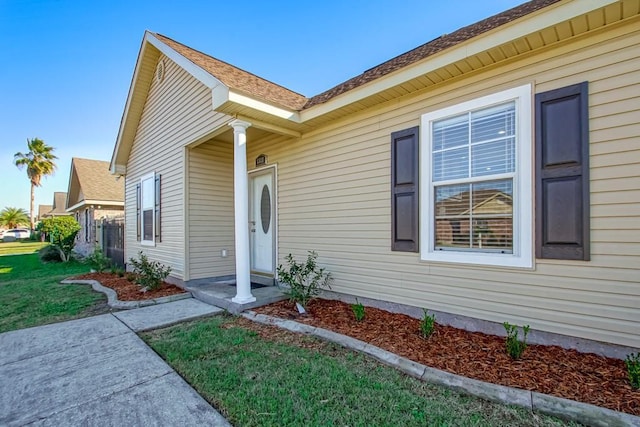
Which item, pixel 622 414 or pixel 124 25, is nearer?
pixel 622 414

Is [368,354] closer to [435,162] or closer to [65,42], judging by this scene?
[435,162]

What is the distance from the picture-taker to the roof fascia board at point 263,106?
4.14 metres

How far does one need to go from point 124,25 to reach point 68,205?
16.6 m

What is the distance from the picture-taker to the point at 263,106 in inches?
175

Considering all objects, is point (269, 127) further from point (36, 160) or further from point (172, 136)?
point (36, 160)

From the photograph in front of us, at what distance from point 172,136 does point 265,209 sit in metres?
2.67

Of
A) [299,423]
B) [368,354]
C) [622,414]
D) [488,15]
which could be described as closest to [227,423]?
[299,423]

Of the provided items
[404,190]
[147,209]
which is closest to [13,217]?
[147,209]

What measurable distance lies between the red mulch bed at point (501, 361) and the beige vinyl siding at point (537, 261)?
10.5 inches

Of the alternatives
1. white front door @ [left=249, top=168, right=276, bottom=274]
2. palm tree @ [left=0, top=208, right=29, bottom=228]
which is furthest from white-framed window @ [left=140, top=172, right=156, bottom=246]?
palm tree @ [left=0, top=208, right=29, bottom=228]

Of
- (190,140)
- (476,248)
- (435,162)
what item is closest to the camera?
(476,248)

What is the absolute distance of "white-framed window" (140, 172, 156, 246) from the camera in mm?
7359

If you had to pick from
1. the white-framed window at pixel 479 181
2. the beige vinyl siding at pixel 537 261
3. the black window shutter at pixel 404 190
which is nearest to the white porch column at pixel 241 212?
Result: the beige vinyl siding at pixel 537 261

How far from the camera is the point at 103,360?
3023 mm
